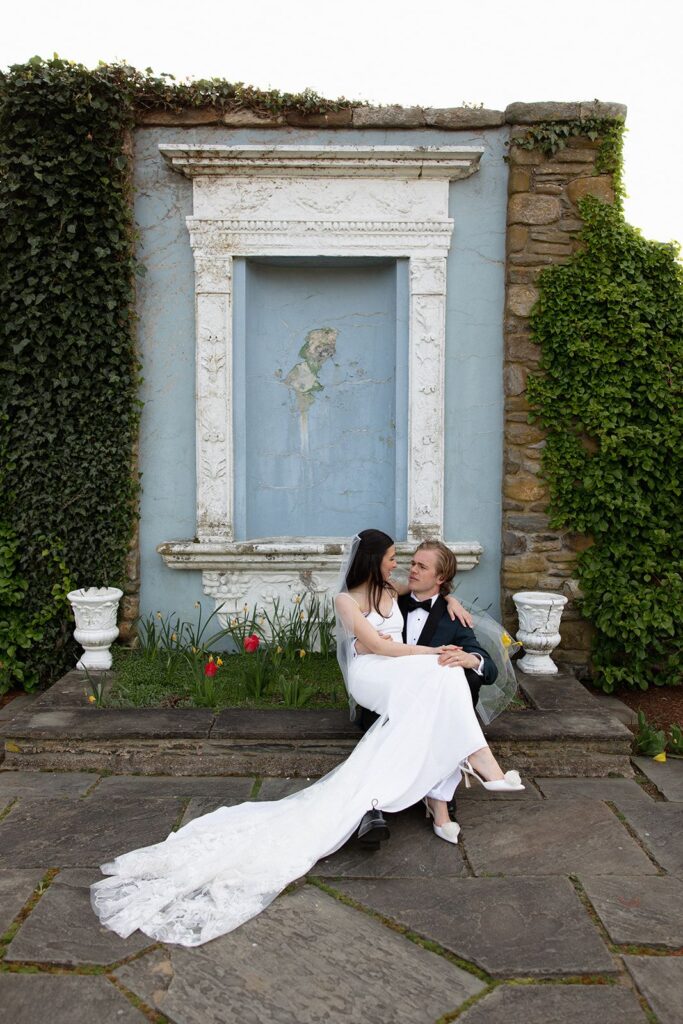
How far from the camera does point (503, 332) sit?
528 centimetres

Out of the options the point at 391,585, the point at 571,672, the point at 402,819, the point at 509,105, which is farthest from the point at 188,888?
the point at 509,105

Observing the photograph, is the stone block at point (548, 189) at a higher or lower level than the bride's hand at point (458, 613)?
higher

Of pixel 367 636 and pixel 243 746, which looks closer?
pixel 367 636

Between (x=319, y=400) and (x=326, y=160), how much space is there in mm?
1483

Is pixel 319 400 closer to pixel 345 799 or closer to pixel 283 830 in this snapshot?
pixel 345 799

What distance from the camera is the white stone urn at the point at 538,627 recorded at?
4.93m

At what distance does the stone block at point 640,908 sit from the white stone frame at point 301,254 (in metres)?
2.49

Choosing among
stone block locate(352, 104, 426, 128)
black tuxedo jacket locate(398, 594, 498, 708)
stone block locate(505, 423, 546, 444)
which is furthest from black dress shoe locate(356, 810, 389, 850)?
stone block locate(352, 104, 426, 128)

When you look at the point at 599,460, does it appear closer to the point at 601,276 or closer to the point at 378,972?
the point at 601,276

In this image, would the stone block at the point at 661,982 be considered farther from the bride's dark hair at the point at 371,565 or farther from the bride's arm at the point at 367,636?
the bride's dark hair at the point at 371,565

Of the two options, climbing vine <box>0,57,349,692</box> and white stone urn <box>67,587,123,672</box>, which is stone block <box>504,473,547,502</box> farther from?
white stone urn <box>67,587,123,672</box>

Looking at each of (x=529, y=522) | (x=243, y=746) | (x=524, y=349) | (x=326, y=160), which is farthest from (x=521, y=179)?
(x=243, y=746)

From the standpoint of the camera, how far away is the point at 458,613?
12.7 feet

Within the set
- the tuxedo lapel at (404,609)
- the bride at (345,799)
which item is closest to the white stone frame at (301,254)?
the tuxedo lapel at (404,609)
